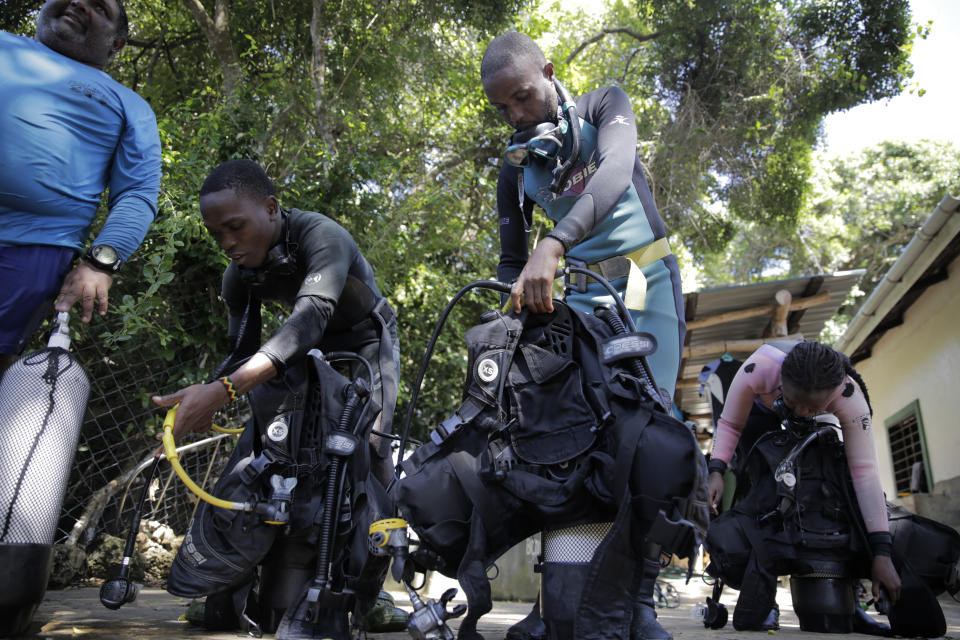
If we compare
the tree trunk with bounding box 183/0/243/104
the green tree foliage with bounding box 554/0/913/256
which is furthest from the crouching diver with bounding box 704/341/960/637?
the green tree foliage with bounding box 554/0/913/256

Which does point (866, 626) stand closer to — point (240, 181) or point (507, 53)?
point (507, 53)

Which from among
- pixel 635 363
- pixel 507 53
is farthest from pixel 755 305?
pixel 635 363

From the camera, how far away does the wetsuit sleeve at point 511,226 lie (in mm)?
2766

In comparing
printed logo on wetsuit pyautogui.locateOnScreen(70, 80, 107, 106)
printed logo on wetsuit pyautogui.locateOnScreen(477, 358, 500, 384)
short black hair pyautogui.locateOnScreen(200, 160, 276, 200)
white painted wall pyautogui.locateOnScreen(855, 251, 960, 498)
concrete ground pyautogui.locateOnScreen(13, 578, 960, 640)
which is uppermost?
white painted wall pyautogui.locateOnScreen(855, 251, 960, 498)

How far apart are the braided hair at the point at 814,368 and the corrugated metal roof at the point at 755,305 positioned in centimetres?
504

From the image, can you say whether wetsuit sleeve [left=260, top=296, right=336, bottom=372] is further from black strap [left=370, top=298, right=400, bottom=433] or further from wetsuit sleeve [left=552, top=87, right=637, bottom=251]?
wetsuit sleeve [left=552, top=87, right=637, bottom=251]

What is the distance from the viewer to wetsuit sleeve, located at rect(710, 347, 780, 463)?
366cm

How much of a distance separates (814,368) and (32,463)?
118 inches

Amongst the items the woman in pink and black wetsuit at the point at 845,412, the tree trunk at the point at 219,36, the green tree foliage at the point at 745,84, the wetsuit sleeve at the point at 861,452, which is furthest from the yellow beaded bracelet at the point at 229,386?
the green tree foliage at the point at 745,84

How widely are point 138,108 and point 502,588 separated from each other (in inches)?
204

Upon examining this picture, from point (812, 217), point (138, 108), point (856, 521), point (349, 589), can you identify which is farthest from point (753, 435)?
point (812, 217)

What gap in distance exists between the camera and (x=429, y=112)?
1097 cm

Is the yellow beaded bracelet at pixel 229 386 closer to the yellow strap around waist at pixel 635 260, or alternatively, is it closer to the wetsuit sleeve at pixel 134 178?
the wetsuit sleeve at pixel 134 178

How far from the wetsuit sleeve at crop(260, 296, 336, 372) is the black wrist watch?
615 millimetres
